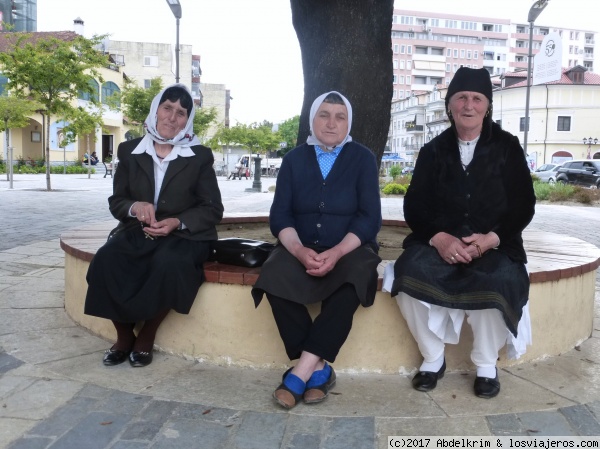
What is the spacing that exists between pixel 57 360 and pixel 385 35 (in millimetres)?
3232

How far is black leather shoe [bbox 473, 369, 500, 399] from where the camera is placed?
114 inches

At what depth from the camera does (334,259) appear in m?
2.91

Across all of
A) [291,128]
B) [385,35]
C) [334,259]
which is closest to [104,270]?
[334,259]

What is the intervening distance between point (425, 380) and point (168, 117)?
6.72ft

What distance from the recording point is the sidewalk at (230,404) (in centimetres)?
246

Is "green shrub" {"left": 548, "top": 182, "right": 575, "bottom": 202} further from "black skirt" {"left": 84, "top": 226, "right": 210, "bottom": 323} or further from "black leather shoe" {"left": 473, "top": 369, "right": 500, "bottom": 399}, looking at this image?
"black skirt" {"left": 84, "top": 226, "right": 210, "bottom": 323}

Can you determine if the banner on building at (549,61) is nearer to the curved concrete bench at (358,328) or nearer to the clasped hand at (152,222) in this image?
the curved concrete bench at (358,328)

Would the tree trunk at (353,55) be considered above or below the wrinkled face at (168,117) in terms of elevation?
above

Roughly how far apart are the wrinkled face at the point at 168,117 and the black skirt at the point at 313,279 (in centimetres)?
111

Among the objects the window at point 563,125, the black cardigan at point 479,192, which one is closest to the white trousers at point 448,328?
the black cardigan at point 479,192

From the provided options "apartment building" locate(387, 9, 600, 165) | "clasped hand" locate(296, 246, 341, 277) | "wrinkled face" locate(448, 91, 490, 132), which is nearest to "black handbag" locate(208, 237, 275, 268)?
"clasped hand" locate(296, 246, 341, 277)

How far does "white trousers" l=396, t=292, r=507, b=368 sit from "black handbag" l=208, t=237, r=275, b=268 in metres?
0.85

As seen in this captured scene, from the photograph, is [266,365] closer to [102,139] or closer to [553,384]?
[553,384]

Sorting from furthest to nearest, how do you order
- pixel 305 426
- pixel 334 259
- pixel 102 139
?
pixel 102 139, pixel 334 259, pixel 305 426
